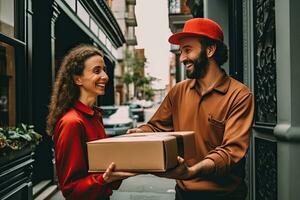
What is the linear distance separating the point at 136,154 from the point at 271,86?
81.6 inches

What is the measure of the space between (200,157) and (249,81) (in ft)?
7.47

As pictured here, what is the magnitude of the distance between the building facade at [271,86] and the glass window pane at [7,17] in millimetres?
3629

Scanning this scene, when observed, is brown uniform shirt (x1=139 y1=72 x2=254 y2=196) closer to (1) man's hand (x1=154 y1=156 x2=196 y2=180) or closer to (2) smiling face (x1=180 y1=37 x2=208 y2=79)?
(2) smiling face (x1=180 y1=37 x2=208 y2=79)

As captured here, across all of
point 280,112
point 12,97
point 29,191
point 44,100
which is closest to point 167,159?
point 280,112

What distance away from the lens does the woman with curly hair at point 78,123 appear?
1980 millimetres

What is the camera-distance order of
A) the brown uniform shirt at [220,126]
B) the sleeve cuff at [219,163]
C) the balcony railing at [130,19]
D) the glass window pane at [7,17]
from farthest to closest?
the balcony railing at [130,19] → the glass window pane at [7,17] → the brown uniform shirt at [220,126] → the sleeve cuff at [219,163]

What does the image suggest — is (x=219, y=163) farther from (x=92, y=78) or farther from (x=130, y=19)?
(x=130, y=19)

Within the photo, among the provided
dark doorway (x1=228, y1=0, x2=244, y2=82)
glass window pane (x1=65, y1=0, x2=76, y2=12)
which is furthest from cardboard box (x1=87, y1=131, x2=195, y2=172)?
glass window pane (x1=65, y1=0, x2=76, y2=12)

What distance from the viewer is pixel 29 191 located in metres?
4.82

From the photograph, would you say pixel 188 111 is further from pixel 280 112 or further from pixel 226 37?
pixel 226 37

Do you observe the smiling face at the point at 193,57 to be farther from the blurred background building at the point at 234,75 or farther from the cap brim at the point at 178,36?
the blurred background building at the point at 234,75

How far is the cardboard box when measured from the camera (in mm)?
1694

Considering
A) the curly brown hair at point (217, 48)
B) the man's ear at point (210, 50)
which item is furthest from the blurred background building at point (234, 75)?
the man's ear at point (210, 50)

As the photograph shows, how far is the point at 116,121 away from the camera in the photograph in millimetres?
14211
